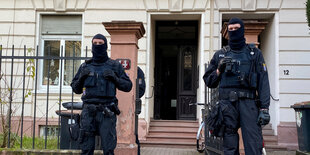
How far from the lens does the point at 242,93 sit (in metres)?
3.74

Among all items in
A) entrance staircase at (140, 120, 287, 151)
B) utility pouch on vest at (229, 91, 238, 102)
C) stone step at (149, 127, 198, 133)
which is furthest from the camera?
stone step at (149, 127, 198, 133)

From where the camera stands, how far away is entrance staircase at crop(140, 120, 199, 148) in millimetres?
8453

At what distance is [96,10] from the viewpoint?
9.34 metres

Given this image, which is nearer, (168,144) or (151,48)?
(168,144)

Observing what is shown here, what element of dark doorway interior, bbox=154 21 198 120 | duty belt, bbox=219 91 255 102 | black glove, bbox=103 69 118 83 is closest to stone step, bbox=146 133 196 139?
dark doorway interior, bbox=154 21 198 120

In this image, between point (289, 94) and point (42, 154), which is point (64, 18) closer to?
point (42, 154)

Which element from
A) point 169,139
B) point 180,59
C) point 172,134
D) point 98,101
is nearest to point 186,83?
point 180,59

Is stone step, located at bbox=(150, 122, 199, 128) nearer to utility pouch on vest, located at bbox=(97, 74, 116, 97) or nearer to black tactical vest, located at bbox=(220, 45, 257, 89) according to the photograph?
utility pouch on vest, located at bbox=(97, 74, 116, 97)

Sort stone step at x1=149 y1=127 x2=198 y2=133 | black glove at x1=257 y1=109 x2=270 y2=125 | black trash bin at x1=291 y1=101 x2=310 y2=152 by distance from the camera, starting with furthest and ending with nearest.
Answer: stone step at x1=149 y1=127 x2=198 y2=133
black trash bin at x1=291 y1=101 x2=310 y2=152
black glove at x1=257 y1=109 x2=270 y2=125

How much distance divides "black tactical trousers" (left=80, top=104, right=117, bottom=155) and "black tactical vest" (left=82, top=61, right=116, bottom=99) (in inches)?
6.9

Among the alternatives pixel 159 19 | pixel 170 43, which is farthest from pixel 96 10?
pixel 170 43

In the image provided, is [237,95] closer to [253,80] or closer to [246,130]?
[253,80]

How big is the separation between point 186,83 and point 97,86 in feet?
21.1

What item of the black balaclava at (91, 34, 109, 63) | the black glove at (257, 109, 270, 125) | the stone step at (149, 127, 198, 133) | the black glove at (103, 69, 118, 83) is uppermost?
the black balaclava at (91, 34, 109, 63)
